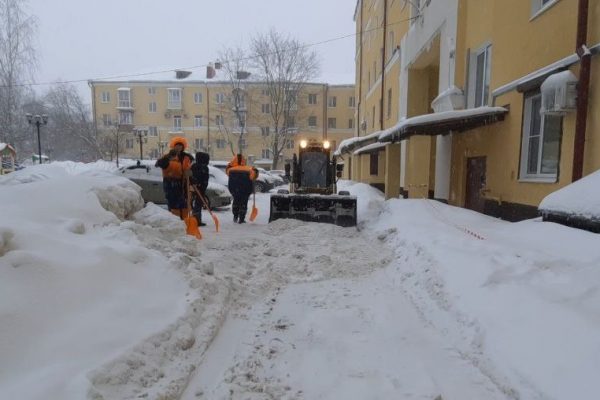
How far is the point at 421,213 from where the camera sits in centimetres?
839

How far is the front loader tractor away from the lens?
10039mm

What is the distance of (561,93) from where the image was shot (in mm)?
5871

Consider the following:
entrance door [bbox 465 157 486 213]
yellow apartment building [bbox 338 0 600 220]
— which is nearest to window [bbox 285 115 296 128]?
yellow apartment building [bbox 338 0 600 220]

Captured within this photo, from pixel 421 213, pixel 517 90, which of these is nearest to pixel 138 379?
pixel 421 213

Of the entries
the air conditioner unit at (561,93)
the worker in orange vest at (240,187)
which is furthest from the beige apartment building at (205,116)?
the air conditioner unit at (561,93)

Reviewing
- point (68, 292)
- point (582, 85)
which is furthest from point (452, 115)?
point (68, 292)

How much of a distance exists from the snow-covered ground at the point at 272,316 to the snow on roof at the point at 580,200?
254mm

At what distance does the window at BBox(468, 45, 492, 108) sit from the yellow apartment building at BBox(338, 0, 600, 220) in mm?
25

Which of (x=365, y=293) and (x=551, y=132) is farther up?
(x=551, y=132)

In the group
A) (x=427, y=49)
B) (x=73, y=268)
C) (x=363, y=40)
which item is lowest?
(x=73, y=268)

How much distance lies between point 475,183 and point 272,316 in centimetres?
775

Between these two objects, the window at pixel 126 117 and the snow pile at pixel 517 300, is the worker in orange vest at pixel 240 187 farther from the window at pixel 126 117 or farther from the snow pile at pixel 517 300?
the window at pixel 126 117

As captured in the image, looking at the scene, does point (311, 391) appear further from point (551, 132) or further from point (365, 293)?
point (551, 132)

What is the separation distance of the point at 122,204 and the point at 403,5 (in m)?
14.5
